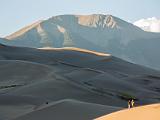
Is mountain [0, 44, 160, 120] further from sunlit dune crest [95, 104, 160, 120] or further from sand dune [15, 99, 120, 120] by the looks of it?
sunlit dune crest [95, 104, 160, 120]

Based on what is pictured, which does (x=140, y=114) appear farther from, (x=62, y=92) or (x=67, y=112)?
(x=62, y=92)

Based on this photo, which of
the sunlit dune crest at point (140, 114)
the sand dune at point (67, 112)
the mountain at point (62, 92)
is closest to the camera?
the sunlit dune crest at point (140, 114)

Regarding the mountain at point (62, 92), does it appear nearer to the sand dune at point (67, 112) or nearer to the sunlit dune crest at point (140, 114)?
the sand dune at point (67, 112)

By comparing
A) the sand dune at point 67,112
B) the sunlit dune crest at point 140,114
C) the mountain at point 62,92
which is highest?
the sunlit dune crest at point 140,114

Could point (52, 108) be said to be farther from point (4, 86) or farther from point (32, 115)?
point (4, 86)

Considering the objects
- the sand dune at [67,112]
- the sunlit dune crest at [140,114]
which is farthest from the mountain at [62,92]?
the sunlit dune crest at [140,114]

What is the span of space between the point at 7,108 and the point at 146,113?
502cm

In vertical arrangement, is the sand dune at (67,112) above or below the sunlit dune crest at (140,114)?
below

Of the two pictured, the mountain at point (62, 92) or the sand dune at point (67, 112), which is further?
the mountain at point (62, 92)

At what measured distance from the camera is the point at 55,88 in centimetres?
1320

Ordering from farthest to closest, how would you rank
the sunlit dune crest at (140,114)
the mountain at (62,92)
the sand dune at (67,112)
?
1. the mountain at (62,92)
2. the sand dune at (67,112)
3. the sunlit dune crest at (140,114)

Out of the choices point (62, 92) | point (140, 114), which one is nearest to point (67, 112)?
point (140, 114)

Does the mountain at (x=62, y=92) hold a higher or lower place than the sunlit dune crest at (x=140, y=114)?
lower

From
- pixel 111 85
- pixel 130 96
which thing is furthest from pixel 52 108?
pixel 111 85
